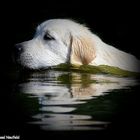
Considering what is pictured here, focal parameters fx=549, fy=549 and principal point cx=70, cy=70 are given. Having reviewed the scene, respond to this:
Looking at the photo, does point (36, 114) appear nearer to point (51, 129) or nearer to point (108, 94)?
point (51, 129)

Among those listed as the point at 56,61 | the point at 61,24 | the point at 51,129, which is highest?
the point at 61,24

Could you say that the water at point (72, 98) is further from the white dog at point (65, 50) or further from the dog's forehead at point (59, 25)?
the dog's forehead at point (59, 25)

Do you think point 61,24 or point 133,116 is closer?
point 133,116

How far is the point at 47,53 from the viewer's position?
8102 millimetres

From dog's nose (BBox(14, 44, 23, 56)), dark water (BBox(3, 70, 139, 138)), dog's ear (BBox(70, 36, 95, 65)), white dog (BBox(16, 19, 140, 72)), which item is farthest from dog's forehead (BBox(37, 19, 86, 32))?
dark water (BBox(3, 70, 139, 138))

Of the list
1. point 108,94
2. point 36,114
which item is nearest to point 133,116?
point 108,94

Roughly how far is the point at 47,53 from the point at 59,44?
22 cm

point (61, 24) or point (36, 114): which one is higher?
point (61, 24)

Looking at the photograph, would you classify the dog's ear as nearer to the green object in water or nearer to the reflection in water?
the green object in water

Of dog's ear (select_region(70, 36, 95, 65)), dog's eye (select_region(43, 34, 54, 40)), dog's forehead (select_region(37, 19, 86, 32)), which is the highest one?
dog's forehead (select_region(37, 19, 86, 32))

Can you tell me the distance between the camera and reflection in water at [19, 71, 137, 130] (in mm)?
5891

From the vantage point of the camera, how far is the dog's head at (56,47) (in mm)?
8023

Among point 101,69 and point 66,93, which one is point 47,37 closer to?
point 101,69

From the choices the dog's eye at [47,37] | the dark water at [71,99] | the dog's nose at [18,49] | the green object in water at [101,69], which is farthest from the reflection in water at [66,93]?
the dog's eye at [47,37]
